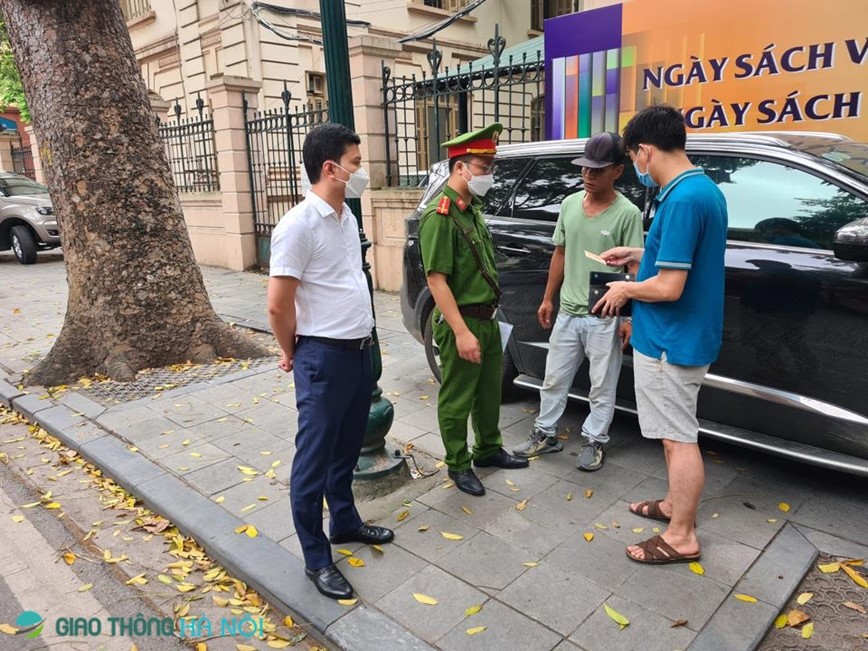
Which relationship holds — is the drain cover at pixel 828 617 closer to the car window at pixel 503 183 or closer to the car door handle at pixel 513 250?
the car door handle at pixel 513 250

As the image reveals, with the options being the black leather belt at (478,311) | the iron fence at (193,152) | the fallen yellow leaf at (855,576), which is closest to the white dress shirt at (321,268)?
the black leather belt at (478,311)

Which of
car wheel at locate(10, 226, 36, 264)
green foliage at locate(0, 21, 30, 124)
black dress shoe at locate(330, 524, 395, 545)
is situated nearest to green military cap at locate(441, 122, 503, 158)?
black dress shoe at locate(330, 524, 395, 545)

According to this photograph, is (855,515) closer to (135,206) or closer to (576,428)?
(576,428)

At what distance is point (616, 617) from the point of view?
252cm

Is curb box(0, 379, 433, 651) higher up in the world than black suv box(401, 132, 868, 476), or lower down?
lower down

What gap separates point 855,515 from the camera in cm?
318

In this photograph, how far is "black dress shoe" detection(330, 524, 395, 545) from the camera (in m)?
3.07

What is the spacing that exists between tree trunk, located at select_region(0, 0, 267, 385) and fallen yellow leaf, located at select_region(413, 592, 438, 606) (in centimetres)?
395

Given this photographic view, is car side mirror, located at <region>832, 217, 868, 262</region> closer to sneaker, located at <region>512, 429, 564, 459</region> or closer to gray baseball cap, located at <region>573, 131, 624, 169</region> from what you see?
gray baseball cap, located at <region>573, 131, 624, 169</region>

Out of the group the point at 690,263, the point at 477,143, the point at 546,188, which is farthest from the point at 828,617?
the point at 546,188

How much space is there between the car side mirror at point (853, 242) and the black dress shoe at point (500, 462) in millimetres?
1939

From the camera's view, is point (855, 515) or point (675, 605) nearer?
point (675, 605)

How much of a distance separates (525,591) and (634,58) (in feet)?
18.8

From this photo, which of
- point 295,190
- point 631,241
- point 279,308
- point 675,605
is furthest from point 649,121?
point 295,190
